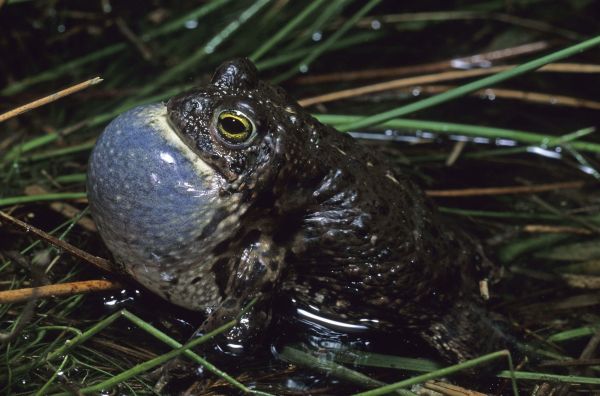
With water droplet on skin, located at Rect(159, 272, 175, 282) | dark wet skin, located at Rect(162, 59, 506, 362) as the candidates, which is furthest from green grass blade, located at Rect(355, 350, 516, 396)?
water droplet on skin, located at Rect(159, 272, 175, 282)

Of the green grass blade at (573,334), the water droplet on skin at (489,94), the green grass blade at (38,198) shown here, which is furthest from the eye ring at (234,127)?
the water droplet on skin at (489,94)

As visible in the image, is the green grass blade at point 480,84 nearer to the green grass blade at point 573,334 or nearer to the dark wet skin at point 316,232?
the dark wet skin at point 316,232

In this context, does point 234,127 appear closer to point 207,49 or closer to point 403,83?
point 403,83

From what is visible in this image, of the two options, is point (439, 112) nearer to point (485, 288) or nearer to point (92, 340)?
point (485, 288)

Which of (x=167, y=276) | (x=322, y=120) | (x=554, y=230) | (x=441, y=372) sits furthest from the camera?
(x=554, y=230)

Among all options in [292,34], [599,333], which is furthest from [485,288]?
[292,34]

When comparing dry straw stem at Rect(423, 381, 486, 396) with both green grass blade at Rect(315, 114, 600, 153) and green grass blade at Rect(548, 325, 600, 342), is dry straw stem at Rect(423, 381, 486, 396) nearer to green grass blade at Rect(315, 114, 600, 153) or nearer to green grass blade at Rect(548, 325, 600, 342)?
green grass blade at Rect(548, 325, 600, 342)

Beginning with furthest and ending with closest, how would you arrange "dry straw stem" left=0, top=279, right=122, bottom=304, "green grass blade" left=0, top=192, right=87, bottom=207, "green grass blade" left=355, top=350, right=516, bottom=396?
1. "green grass blade" left=0, top=192, right=87, bottom=207
2. "dry straw stem" left=0, top=279, right=122, bottom=304
3. "green grass blade" left=355, top=350, right=516, bottom=396

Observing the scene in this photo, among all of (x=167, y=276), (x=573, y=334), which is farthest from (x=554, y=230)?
(x=167, y=276)
